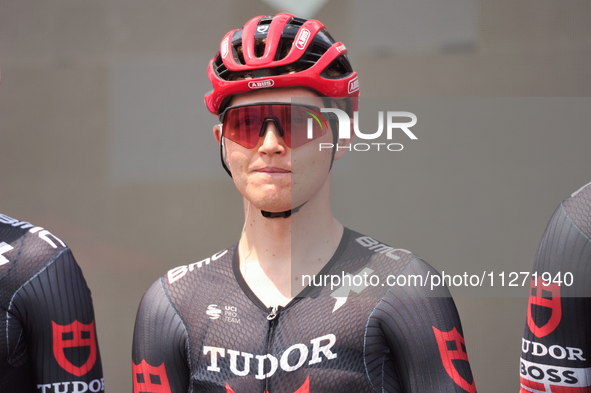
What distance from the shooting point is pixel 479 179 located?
10.1 ft

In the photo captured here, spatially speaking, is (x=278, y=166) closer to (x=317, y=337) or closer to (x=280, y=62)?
(x=280, y=62)

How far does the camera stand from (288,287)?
2791 mm

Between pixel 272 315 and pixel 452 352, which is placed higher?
pixel 272 315

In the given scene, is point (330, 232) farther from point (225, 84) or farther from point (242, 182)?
point (225, 84)

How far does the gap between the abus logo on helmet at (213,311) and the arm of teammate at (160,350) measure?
14cm

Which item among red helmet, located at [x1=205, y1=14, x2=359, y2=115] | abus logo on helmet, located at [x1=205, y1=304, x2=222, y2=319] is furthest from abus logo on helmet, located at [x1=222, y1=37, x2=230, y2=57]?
abus logo on helmet, located at [x1=205, y1=304, x2=222, y2=319]

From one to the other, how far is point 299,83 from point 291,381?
1.32 meters

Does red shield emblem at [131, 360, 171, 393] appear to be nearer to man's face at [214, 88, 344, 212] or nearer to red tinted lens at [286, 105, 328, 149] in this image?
man's face at [214, 88, 344, 212]

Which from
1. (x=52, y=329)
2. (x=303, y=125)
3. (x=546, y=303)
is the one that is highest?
(x=303, y=125)

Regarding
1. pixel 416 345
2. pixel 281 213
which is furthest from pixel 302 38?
pixel 416 345

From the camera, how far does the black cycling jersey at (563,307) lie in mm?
2727

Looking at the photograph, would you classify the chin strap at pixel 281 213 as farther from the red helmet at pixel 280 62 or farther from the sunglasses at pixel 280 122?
the red helmet at pixel 280 62

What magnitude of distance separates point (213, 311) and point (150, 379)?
0.45m

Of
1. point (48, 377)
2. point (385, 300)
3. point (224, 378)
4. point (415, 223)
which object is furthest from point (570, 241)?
point (48, 377)
